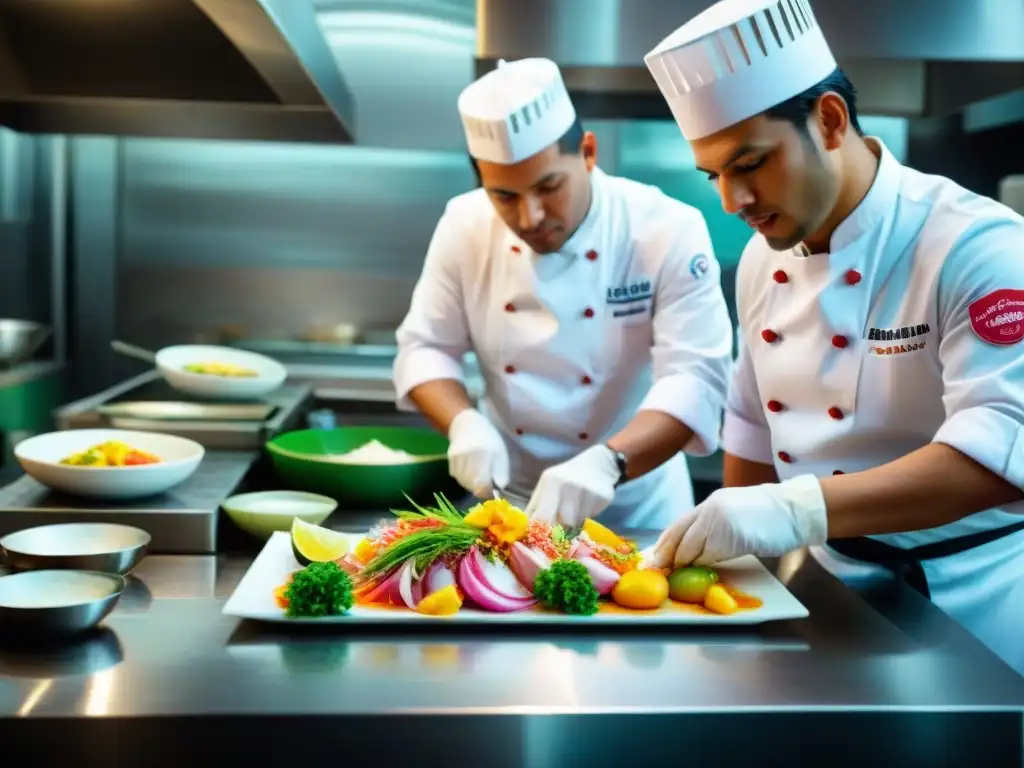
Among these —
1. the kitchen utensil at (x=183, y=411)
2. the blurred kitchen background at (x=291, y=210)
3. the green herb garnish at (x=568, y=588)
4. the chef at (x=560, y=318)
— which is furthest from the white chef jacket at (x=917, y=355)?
the blurred kitchen background at (x=291, y=210)

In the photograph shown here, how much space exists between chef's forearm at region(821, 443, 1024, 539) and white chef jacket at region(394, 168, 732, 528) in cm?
73

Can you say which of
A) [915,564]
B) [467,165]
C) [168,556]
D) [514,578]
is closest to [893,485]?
[915,564]

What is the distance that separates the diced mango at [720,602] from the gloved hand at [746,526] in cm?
10

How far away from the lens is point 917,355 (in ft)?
6.18

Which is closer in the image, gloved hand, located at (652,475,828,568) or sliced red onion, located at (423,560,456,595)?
sliced red onion, located at (423,560,456,595)

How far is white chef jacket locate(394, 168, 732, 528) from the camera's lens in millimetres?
2607

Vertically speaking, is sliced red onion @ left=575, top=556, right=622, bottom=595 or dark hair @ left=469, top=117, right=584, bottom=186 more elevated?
dark hair @ left=469, top=117, right=584, bottom=186

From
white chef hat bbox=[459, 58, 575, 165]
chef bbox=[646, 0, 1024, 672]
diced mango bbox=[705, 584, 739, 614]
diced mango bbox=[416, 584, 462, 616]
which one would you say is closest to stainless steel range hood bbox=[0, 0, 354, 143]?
white chef hat bbox=[459, 58, 575, 165]

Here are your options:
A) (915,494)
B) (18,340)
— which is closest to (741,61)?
(915,494)

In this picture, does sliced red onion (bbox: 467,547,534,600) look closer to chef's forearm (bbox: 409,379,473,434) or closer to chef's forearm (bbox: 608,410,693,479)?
chef's forearm (bbox: 608,410,693,479)

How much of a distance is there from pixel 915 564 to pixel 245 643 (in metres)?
1.12

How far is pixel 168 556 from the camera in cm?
195

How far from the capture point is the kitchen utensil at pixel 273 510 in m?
2.00

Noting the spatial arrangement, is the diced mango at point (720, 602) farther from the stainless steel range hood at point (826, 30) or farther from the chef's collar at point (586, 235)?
the stainless steel range hood at point (826, 30)
